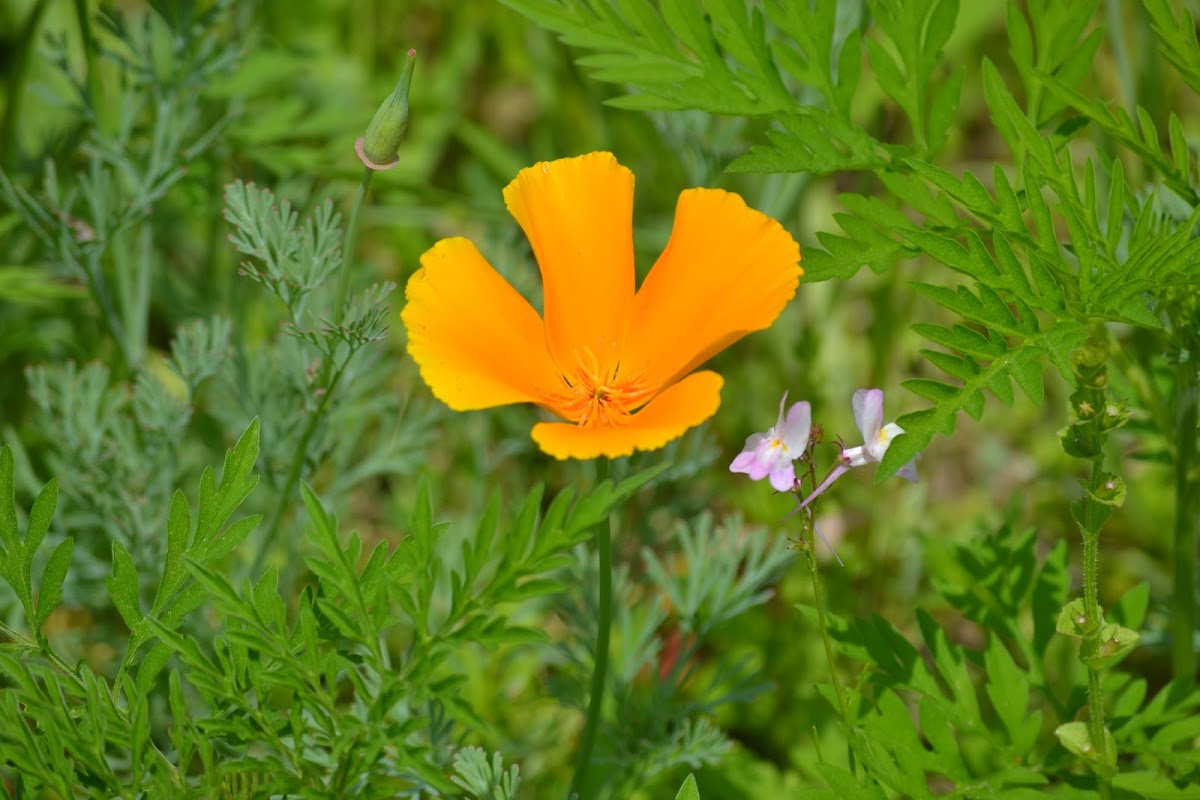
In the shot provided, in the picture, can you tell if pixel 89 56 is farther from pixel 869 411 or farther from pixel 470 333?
pixel 869 411

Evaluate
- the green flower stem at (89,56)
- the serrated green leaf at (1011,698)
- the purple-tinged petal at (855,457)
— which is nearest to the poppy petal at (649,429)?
the purple-tinged petal at (855,457)

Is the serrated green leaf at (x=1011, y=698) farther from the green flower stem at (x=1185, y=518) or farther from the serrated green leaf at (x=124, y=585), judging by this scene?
the serrated green leaf at (x=124, y=585)

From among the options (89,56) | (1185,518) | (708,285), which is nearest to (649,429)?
(708,285)

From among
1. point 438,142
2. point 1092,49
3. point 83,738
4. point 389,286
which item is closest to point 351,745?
point 83,738

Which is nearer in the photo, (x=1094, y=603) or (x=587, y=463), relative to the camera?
(x=1094, y=603)

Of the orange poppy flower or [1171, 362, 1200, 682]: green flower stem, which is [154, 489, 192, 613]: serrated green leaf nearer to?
the orange poppy flower

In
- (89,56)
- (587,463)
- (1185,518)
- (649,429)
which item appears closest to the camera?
(649,429)
